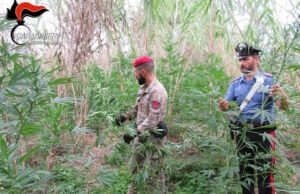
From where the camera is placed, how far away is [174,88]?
291 centimetres

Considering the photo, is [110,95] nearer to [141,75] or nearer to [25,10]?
[141,75]

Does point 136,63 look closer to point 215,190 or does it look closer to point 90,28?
point 90,28

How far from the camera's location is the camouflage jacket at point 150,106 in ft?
6.80

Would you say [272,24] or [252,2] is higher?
[252,2]

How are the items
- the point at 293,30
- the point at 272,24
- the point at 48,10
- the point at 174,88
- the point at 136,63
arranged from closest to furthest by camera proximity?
the point at 293,30 → the point at 136,63 → the point at 272,24 → the point at 48,10 → the point at 174,88

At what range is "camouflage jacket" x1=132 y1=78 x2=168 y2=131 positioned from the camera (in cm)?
207

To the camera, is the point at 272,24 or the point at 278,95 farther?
the point at 272,24

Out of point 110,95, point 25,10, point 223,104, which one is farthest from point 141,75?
point 25,10

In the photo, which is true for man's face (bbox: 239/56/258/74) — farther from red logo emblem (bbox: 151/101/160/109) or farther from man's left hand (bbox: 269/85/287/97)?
red logo emblem (bbox: 151/101/160/109)

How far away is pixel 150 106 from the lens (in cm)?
213

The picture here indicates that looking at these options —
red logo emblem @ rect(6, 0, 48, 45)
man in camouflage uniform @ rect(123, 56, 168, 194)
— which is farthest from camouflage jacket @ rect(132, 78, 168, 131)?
red logo emblem @ rect(6, 0, 48, 45)

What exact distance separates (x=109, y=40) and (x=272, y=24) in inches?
Result: 67.9

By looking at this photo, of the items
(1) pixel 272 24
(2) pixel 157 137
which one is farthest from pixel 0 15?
(1) pixel 272 24

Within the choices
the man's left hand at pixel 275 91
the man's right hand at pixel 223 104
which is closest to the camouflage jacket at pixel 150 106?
the man's right hand at pixel 223 104
